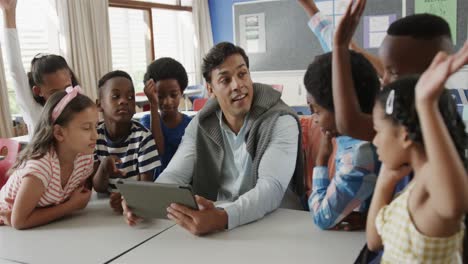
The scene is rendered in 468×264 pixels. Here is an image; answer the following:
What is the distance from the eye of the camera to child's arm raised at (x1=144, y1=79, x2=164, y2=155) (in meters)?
2.16

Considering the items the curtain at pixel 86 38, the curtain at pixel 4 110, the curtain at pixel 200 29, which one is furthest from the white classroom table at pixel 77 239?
the curtain at pixel 200 29

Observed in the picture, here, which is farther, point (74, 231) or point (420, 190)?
point (74, 231)

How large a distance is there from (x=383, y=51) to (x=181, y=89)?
1385 mm

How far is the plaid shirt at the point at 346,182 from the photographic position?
3.71 ft

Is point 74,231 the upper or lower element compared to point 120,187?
lower

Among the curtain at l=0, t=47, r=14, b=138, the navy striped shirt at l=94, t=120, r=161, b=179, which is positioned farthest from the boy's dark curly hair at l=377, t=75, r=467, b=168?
the curtain at l=0, t=47, r=14, b=138

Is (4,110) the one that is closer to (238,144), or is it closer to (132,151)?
(132,151)

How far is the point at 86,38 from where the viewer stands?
523 cm

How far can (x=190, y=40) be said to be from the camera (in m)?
7.57

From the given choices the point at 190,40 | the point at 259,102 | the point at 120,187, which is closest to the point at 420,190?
the point at 120,187

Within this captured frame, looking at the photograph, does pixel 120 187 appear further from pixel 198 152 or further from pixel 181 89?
pixel 181 89

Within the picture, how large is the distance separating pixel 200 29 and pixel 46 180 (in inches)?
251

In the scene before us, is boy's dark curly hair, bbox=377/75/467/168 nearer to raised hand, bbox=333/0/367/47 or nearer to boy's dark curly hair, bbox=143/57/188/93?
raised hand, bbox=333/0/367/47

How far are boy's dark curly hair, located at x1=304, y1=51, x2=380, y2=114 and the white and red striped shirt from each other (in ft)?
3.14
